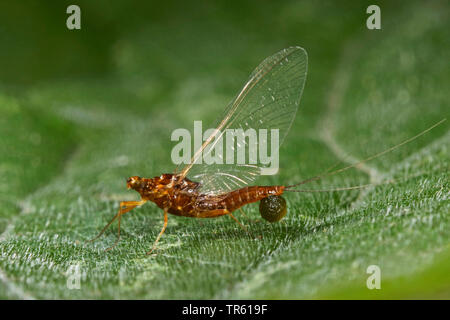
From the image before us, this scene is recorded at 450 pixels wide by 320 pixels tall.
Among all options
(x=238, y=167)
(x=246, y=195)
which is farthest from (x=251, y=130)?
(x=246, y=195)

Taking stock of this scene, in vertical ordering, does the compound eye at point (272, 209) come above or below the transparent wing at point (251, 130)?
below

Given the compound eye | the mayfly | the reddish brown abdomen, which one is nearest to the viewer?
the compound eye

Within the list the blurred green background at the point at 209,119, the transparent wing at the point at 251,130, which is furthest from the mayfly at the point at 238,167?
the blurred green background at the point at 209,119

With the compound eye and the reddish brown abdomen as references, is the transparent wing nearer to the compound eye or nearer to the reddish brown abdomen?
the reddish brown abdomen

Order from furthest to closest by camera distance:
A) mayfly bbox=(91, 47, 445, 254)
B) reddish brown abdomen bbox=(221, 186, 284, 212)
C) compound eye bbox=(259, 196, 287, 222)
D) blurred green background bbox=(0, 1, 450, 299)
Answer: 1. mayfly bbox=(91, 47, 445, 254)
2. reddish brown abdomen bbox=(221, 186, 284, 212)
3. compound eye bbox=(259, 196, 287, 222)
4. blurred green background bbox=(0, 1, 450, 299)

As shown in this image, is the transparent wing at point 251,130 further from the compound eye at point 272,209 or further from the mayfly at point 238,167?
the compound eye at point 272,209

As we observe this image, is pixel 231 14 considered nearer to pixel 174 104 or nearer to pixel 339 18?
pixel 339 18

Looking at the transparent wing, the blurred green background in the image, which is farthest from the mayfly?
the blurred green background
